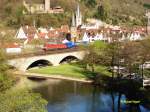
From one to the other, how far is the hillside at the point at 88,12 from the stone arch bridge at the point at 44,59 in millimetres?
28152

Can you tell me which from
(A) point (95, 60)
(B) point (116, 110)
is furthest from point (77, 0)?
(B) point (116, 110)

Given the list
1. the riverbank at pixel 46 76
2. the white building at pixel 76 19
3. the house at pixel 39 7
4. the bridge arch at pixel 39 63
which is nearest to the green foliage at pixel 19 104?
the riverbank at pixel 46 76

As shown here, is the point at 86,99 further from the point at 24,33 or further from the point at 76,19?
the point at 76,19

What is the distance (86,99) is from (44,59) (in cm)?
1647

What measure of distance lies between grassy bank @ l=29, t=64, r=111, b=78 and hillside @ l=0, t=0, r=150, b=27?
3210 centimetres

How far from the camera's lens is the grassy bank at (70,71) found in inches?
1822

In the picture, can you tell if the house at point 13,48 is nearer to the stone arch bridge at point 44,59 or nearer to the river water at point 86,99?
the stone arch bridge at point 44,59

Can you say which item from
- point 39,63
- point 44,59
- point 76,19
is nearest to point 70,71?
point 44,59

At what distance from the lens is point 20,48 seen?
193 ft

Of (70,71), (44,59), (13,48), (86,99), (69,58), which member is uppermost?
(13,48)

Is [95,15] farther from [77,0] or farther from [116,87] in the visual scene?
[116,87]

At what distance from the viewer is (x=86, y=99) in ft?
120

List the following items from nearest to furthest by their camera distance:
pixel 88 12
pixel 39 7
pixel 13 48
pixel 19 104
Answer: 1. pixel 19 104
2. pixel 13 48
3. pixel 39 7
4. pixel 88 12

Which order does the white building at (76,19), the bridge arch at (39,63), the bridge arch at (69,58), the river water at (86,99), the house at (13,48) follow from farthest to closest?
the white building at (76,19) < the bridge arch at (69,58) < the house at (13,48) < the bridge arch at (39,63) < the river water at (86,99)
